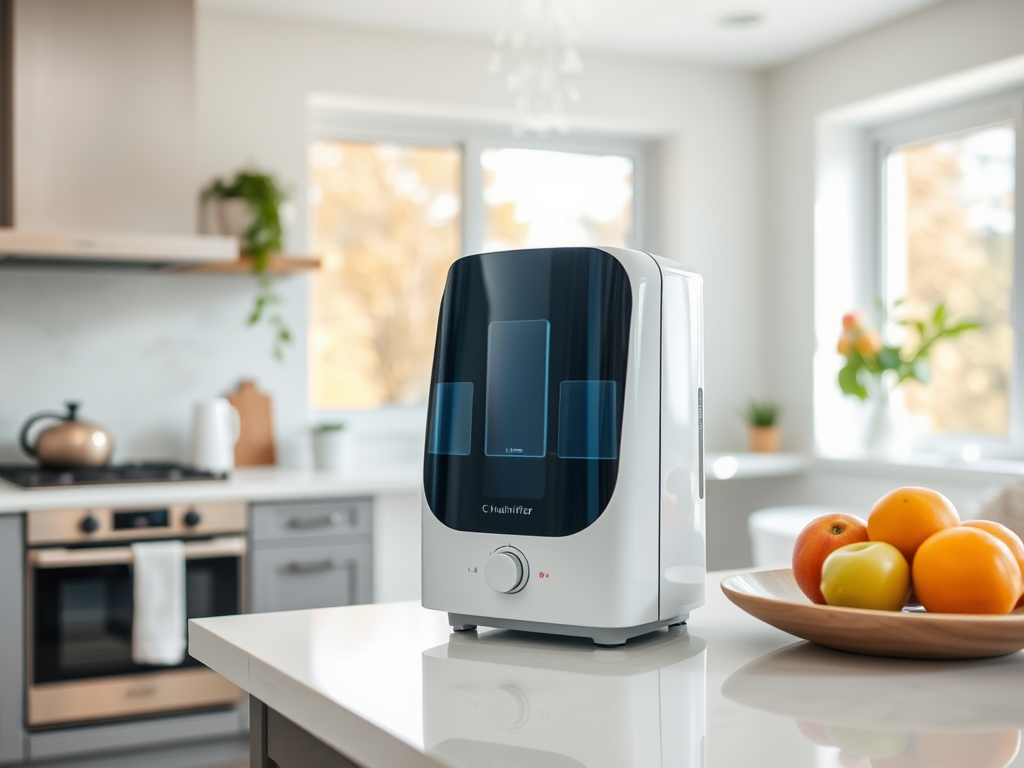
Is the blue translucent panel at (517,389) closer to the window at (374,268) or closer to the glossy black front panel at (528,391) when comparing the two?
the glossy black front panel at (528,391)

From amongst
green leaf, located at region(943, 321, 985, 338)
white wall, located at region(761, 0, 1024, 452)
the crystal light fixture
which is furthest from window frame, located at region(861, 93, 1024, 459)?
the crystal light fixture

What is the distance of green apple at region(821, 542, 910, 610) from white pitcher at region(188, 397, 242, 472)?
255cm

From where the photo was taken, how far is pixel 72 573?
2861 mm

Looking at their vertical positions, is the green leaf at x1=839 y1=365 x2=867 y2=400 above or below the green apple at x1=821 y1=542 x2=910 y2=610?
above

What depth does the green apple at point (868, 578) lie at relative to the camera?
960 mm

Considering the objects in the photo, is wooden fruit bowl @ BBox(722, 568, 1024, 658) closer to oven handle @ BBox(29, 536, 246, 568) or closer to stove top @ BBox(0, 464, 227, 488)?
oven handle @ BBox(29, 536, 246, 568)

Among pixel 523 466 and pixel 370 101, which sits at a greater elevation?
pixel 370 101

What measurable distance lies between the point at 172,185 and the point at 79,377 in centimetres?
68

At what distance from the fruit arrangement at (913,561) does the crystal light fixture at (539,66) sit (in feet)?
9.29

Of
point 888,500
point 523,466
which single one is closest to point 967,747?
point 888,500

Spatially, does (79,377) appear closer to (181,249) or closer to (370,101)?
(181,249)

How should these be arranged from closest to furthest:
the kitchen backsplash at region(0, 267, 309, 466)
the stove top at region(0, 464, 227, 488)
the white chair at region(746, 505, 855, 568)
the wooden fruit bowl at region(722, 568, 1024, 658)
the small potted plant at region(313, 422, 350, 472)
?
1. the wooden fruit bowl at region(722, 568, 1024, 658)
2. the stove top at region(0, 464, 227, 488)
3. the white chair at region(746, 505, 855, 568)
4. the kitchen backsplash at region(0, 267, 309, 466)
5. the small potted plant at region(313, 422, 350, 472)

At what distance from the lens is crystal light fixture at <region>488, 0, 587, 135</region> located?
367 cm

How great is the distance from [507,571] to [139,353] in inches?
107
